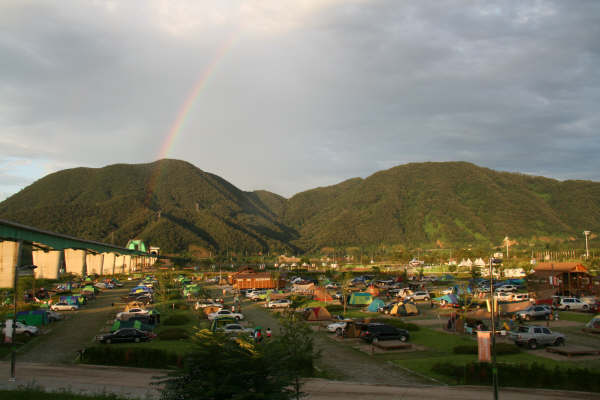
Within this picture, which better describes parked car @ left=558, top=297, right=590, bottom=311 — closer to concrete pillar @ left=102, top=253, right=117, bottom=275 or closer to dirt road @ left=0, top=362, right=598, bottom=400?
dirt road @ left=0, top=362, right=598, bottom=400

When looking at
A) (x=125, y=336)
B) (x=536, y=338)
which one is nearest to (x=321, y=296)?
(x=125, y=336)

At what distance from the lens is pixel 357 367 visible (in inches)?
744

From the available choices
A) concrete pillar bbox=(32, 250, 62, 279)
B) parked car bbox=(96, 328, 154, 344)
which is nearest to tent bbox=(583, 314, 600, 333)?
parked car bbox=(96, 328, 154, 344)

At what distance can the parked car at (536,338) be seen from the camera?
21719mm

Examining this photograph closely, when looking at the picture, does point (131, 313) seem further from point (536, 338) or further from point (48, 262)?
point (48, 262)

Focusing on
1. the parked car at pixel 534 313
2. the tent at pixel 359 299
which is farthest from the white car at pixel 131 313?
the parked car at pixel 534 313

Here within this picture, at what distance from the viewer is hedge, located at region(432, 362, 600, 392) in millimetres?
14694

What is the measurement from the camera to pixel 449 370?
16859mm

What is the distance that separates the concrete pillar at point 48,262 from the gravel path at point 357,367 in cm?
3701

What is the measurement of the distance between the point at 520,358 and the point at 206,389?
55.6 ft

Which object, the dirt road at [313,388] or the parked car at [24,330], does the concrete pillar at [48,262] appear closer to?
the parked car at [24,330]

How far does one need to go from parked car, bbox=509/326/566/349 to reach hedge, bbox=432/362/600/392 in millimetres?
6259

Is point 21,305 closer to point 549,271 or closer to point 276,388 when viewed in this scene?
point 276,388

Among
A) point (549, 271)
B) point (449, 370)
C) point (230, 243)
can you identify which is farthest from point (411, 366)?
point (230, 243)
